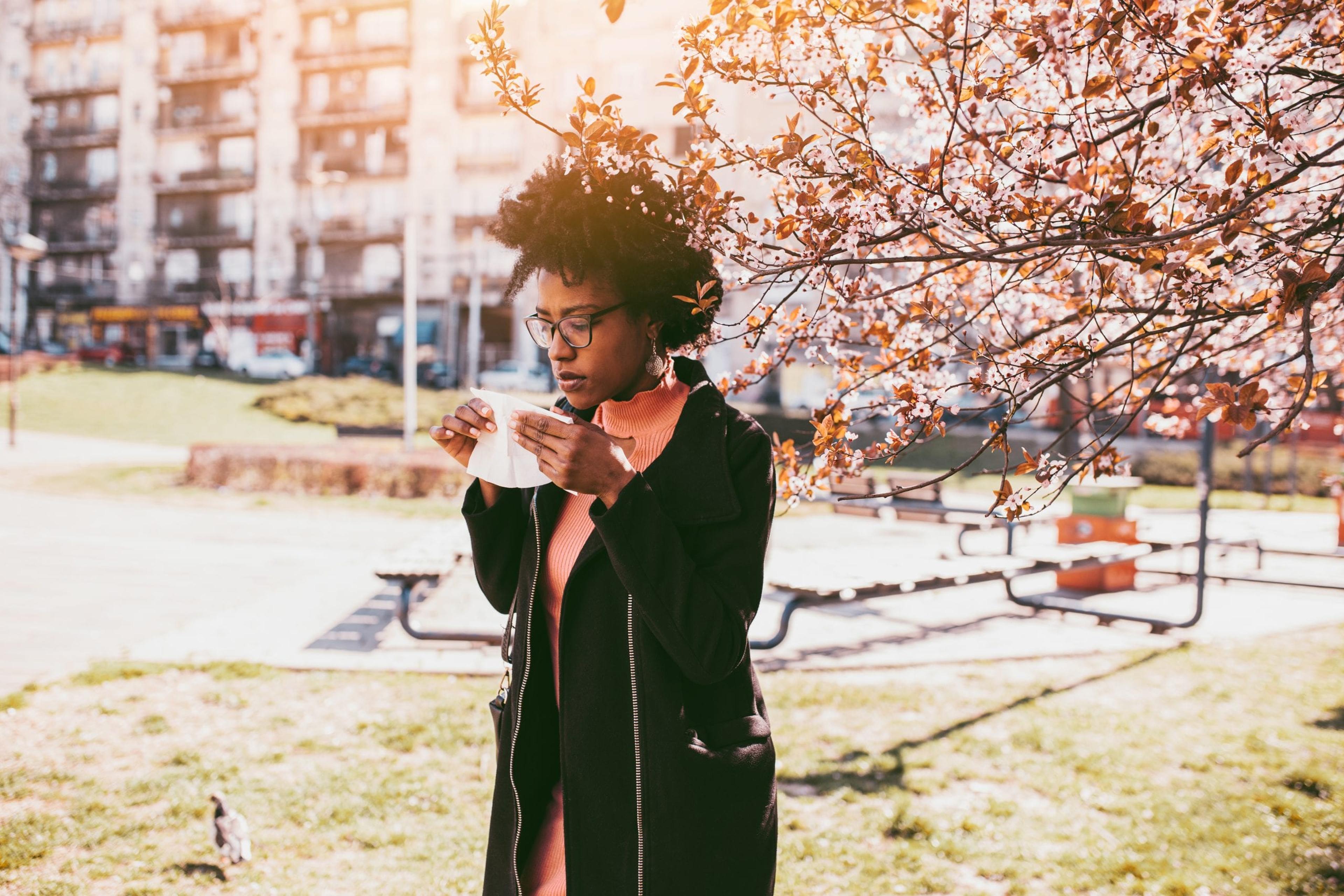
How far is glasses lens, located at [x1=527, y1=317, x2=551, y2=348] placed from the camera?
2.01m

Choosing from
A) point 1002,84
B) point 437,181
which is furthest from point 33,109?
point 1002,84

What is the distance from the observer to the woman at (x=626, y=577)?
5.78ft

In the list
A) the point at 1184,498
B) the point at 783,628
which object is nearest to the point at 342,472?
the point at 783,628

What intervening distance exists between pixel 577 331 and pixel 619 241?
201mm

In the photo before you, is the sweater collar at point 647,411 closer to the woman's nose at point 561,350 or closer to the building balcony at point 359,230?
the woman's nose at point 561,350

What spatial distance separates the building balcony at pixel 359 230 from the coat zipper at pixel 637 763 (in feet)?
147

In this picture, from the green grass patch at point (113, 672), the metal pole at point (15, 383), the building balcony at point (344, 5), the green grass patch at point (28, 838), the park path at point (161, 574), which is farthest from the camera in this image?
the building balcony at point (344, 5)

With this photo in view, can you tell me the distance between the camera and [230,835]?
11.7 feet

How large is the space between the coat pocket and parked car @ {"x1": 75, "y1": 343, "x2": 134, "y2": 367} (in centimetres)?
4557

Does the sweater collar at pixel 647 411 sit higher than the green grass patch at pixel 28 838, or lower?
higher

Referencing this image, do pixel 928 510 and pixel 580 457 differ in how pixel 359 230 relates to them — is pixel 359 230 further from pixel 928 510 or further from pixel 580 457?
pixel 580 457

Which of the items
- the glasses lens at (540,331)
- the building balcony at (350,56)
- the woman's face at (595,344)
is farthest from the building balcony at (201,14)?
the woman's face at (595,344)

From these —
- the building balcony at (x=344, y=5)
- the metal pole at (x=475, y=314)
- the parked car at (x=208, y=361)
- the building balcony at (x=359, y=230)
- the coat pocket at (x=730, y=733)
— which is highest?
the building balcony at (x=344, y=5)

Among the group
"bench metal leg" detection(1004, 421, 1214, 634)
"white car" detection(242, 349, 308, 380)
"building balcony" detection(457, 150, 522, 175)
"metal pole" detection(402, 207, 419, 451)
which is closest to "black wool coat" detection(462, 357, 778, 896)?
"bench metal leg" detection(1004, 421, 1214, 634)
